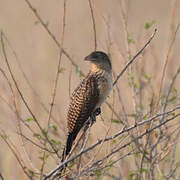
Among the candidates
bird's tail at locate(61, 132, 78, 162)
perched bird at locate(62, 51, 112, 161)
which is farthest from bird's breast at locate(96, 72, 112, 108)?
bird's tail at locate(61, 132, 78, 162)

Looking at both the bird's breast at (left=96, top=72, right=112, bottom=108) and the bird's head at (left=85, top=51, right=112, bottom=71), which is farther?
the bird's head at (left=85, top=51, right=112, bottom=71)

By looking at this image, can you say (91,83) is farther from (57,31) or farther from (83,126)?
(57,31)

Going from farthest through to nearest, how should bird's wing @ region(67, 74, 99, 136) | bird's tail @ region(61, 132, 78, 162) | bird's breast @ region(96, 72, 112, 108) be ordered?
bird's breast @ region(96, 72, 112, 108) → bird's wing @ region(67, 74, 99, 136) → bird's tail @ region(61, 132, 78, 162)

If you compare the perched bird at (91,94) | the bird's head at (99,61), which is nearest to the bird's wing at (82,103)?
the perched bird at (91,94)

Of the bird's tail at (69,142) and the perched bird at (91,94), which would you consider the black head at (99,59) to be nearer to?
the perched bird at (91,94)

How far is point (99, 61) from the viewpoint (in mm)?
4555

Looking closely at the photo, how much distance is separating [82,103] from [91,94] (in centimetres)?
16

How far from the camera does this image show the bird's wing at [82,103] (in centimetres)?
416

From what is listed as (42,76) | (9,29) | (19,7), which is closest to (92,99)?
(42,76)

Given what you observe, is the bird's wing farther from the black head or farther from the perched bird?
the black head

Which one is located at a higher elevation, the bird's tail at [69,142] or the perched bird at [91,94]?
the perched bird at [91,94]

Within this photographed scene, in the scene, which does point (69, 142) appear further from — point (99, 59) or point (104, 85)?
point (99, 59)

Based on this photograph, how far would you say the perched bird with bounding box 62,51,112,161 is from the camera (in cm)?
417

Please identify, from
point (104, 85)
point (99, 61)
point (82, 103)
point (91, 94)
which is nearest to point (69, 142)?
point (82, 103)
